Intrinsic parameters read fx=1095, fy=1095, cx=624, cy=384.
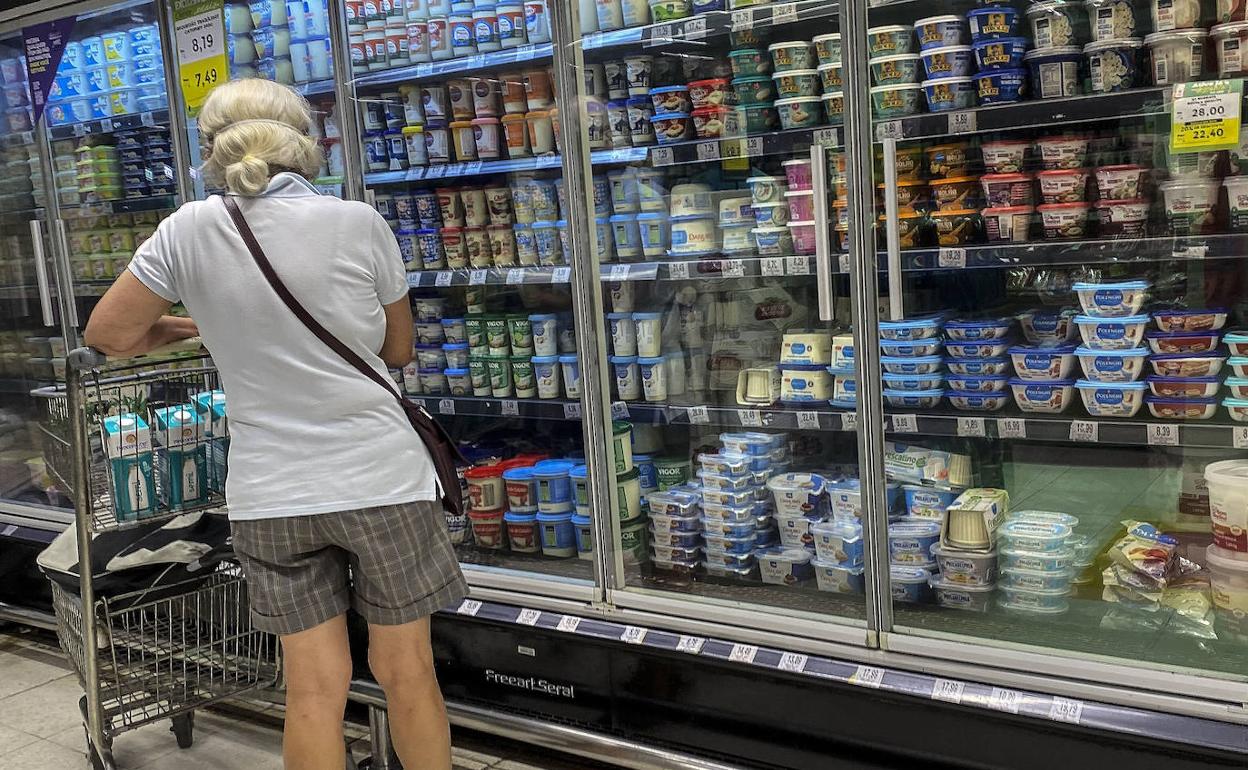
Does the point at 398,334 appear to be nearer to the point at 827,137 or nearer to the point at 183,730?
the point at 827,137

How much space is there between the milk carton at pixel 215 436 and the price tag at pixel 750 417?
4.33 ft

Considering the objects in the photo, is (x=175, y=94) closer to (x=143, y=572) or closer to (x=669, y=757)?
(x=143, y=572)

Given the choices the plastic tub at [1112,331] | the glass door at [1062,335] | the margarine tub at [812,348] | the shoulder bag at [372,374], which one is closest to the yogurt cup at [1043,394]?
the glass door at [1062,335]

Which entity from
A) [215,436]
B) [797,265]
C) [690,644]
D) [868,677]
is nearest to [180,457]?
[215,436]

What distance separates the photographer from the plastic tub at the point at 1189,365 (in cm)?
235

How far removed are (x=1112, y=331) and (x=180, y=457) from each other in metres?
2.25

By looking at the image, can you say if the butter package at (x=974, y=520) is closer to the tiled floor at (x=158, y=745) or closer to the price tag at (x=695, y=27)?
the tiled floor at (x=158, y=745)

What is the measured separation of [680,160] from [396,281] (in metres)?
0.93

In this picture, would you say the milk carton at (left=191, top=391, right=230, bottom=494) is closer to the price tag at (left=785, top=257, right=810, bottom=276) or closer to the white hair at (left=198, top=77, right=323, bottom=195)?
the white hair at (left=198, top=77, right=323, bottom=195)

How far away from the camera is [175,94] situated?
3709 mm

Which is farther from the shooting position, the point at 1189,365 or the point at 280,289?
the point at 1189,365

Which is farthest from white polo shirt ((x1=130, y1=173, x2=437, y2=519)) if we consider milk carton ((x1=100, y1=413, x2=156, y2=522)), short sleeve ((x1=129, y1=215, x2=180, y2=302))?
milk carton ((x1=100, y1=413, x2=156, y2=522))

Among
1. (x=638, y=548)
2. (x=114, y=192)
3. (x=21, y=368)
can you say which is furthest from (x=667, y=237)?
(x=21, y=368)

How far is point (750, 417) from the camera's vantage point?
279 centimetres
